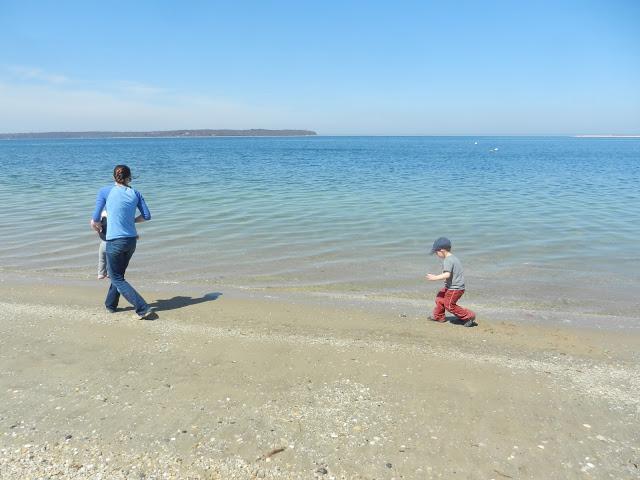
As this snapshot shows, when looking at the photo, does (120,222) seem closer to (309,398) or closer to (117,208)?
(117,208)

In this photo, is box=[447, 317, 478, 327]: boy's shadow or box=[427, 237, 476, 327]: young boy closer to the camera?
box=[427, 237, 476, 327]: young boy

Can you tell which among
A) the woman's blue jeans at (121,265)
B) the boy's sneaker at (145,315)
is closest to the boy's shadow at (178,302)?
the boy's sneaker at (145,315)

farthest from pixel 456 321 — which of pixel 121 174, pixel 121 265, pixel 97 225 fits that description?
pixel 97 225

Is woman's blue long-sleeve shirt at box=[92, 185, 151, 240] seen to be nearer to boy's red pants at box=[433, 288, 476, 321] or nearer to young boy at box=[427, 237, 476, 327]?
young boy at box=[427, 237, 476, 327]

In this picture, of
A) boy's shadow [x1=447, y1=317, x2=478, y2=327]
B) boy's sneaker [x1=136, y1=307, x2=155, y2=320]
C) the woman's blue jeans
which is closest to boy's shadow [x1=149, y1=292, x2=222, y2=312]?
boy's sneaker [x1=136, y1=307, x2=155, y2=320]

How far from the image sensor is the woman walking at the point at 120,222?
6.45 metres

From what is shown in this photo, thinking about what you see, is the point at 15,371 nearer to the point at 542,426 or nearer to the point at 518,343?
the point at 542,426

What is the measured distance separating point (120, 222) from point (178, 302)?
5.95ft

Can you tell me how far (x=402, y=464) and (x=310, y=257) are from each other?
7522 millimetres

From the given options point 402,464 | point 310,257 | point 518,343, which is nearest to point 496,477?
point 402,464

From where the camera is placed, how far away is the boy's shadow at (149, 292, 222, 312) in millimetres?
7461

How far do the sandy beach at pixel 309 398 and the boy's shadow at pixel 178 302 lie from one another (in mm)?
511

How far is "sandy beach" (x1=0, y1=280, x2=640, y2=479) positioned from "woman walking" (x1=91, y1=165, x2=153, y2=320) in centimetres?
50

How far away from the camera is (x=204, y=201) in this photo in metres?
19.8
